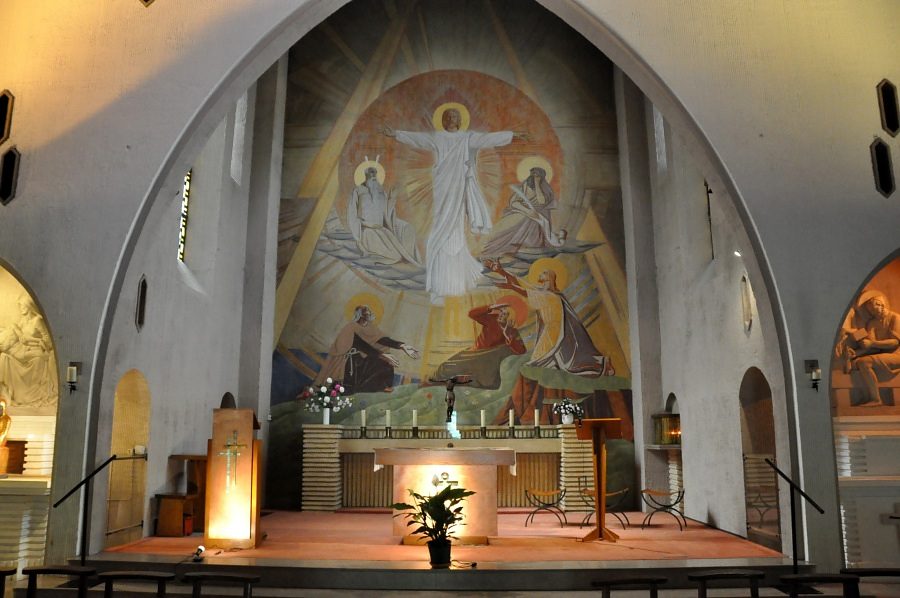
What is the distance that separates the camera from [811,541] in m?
8.32

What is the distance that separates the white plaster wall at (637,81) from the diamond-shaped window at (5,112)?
107 millimetres

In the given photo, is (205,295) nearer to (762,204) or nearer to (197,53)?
(197,53)

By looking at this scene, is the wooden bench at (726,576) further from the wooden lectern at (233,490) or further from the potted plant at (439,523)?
the wooden lectern at (233,490)

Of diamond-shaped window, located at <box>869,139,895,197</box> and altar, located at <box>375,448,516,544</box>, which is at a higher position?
diamond-shaped window, located at <box>869,139,895,197</box>

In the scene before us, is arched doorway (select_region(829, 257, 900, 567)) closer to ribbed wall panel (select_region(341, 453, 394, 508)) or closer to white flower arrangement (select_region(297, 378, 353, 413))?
ribbed wall panel (select_region(341, 453, 394, 508))

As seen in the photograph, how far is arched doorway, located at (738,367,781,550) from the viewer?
9680 millimetres

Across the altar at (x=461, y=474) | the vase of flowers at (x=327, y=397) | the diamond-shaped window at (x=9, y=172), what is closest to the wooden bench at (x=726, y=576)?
the altar at (x=461, y=474)

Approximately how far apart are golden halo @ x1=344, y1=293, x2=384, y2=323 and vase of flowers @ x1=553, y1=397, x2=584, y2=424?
12.1 feet

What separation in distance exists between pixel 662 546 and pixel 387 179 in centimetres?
882

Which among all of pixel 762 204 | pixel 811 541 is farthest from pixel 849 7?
pixel 811 541

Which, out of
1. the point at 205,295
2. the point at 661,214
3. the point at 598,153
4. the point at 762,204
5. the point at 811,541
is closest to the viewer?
the point at 811,541

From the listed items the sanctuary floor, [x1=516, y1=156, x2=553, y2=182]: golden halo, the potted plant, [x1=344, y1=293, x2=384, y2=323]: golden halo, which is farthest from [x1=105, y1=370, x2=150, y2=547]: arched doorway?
[x1=516, y1=156, x2=553, y2=182]: golden halo

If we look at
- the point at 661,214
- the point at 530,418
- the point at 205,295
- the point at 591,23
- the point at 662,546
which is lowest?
the point at 662,546

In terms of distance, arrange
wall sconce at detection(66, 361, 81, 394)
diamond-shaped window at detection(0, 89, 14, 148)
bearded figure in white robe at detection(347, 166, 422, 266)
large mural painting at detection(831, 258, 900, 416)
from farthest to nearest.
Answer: bearded figure in white robe at detection(347, 166, 422, 266) < large mural painting at detection(831, 258, 900, 416) < diamond-shaped window at detection(0, 89, 14, 148) < wall sconce at detection(66, 361, 81, 394)
